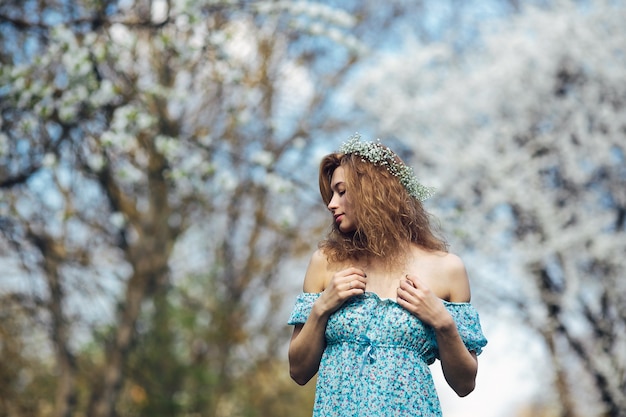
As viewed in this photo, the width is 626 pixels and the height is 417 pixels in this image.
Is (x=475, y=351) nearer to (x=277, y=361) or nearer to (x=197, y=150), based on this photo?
(x=197, y=150)

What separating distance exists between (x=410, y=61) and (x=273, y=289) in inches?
157

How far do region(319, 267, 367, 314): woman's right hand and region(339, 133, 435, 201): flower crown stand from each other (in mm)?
350

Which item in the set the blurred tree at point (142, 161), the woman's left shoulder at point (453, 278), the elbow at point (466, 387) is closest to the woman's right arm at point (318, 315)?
the woman's left shoulder at point (453, 278)

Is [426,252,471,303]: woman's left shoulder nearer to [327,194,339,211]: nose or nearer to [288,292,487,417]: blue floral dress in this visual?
[288,292,487,417]: blue floral dress

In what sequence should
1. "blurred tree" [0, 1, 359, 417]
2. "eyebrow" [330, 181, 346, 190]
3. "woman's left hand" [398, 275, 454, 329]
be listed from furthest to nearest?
1. "blurred tree" [0, 1, 359, 417]
2. "eyebrow" [330, 181, 346, 190]
3. "woman's left hand" [398, 275, 454, 329]

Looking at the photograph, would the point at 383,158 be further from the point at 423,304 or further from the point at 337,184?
the point at 423,304

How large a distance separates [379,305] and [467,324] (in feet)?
0.85

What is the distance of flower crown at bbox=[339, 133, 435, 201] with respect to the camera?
2615mm

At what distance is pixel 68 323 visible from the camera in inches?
259

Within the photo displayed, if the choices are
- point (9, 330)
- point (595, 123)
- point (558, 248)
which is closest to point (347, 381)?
point (9, 330)

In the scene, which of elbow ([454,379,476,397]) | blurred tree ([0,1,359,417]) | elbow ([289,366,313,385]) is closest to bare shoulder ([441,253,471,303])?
elbow ([454,379,476,397])

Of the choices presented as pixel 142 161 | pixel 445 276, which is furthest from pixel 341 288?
pixel 142 161

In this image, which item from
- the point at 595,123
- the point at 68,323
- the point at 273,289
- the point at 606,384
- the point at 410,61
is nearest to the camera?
the point at 68,323

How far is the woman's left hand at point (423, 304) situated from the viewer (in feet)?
7.81
